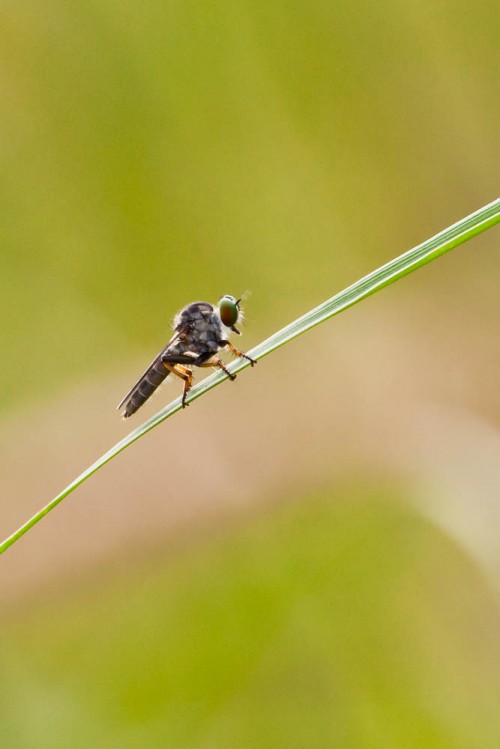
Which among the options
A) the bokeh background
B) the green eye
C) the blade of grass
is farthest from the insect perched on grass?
the bokeh background

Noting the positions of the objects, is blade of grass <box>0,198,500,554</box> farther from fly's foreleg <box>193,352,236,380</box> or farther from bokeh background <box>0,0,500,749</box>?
bokeh background <box>0,0,500,749</box>

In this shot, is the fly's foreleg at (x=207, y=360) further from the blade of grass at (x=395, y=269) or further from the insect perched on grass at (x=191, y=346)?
the blade of grass at (x=395, y=269)

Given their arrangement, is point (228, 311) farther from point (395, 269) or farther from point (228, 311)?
point (395, 269)

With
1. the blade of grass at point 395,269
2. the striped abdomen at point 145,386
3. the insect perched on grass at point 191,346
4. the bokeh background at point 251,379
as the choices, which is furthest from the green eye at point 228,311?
the bokeh background at point 251,379

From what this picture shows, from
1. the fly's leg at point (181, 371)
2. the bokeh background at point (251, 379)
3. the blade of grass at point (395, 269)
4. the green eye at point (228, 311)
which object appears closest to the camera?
the blade of grass at point (395, 269)

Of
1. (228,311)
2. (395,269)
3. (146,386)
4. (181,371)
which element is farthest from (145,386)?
(395,269)
